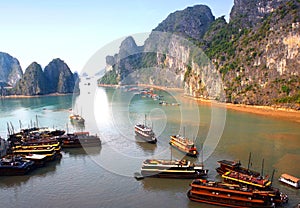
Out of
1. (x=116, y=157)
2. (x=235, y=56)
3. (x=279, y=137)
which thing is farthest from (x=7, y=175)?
(x=235, y=56)

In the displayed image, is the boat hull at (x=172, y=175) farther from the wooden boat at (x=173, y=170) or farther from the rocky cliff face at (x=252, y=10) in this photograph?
the rocky cliff face at (x=252, y=10)

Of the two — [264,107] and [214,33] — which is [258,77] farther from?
[214,33]

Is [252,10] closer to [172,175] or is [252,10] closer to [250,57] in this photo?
[250,57]

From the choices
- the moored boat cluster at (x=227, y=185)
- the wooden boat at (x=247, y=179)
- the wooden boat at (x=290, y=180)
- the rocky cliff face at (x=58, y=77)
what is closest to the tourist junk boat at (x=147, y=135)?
→ the moored boat cluster at (x=227, y=185)

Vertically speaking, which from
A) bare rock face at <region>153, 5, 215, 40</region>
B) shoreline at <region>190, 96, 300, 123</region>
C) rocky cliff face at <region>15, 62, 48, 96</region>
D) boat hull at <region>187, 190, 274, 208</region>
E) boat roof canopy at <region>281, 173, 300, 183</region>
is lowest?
boat hull at <region>187, 190, 274, 208</region>

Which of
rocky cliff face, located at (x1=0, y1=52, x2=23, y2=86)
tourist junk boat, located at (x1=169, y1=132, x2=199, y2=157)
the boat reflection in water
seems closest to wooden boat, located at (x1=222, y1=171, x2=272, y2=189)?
tourist junk boat, located at (x1=169, y1=132, x2=199, y2=157)

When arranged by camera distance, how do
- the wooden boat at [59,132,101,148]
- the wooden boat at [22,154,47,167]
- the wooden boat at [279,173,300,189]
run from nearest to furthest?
the wooden boat at [279,173,300,189]
the wooden boat at [22,154,47,167]
the wooden boat at [59,132,101,148]

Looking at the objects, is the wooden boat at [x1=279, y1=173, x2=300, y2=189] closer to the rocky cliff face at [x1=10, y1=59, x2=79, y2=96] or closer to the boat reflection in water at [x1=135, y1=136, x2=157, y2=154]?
the boat reflection in water at [x1=135, y1=136, x2=157, y2=154]
